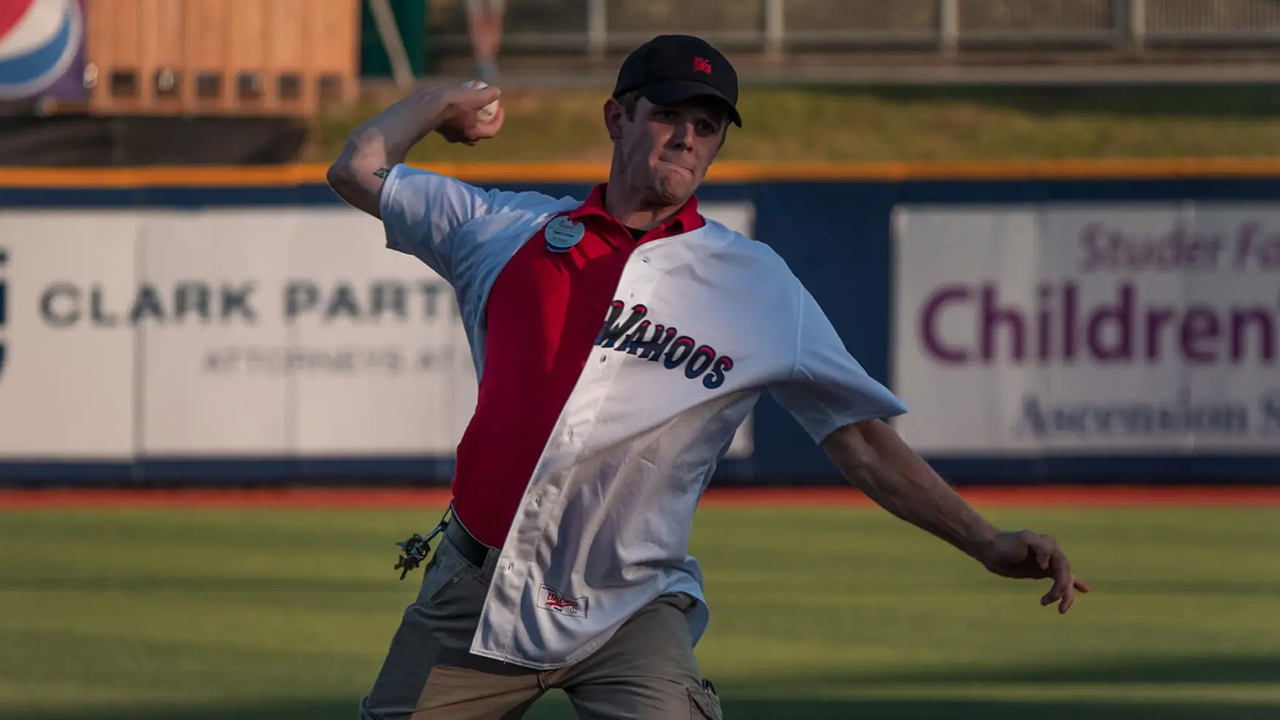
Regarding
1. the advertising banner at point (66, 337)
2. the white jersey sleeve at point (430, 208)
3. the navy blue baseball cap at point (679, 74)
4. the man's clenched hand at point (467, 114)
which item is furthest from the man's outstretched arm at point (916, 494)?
the advertising banner at point (66, 337)

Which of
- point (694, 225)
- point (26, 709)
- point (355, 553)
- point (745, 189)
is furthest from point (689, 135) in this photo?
point (745, 189)

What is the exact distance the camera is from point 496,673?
12.4 ft

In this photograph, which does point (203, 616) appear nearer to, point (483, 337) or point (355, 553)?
point (355, 553)

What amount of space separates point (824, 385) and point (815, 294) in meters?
12.1

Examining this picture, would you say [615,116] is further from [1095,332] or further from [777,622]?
[1095,332]

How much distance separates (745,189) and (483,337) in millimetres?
12317

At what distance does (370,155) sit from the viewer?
3914mm

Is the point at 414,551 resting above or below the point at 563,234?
below

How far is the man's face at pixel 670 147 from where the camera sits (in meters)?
3.80

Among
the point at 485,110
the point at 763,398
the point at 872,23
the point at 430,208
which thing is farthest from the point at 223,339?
the point at 872,23

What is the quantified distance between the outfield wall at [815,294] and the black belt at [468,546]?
12.0 meters

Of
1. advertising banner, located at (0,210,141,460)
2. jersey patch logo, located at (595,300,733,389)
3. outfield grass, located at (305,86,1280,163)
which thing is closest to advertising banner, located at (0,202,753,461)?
advertising banner, located at (0,210,141,460)

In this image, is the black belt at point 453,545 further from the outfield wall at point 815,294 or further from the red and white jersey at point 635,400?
the outfield wall at point 815,294

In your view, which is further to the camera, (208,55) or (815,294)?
(208,55)
